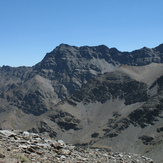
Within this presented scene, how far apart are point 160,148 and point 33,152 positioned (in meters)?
177

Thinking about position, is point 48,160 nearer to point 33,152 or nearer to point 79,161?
point 33,152

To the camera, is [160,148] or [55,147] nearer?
[55,147]

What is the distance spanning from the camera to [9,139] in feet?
63.5

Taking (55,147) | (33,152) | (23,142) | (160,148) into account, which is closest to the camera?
(33,152)

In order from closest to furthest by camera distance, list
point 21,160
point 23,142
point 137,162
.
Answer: point 21,160
point 23,142
point 137,162

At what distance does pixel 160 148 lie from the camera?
179875 mm

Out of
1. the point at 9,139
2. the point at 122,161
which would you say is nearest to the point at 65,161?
the point at 9,139

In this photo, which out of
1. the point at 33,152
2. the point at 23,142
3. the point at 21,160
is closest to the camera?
the point at 21,160

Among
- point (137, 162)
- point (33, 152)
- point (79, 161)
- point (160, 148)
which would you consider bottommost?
point (160, 148)

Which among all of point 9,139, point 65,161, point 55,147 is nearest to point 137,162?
point 55,147

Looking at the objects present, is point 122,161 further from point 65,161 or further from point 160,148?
point 160,148

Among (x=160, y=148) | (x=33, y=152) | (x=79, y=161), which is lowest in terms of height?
(x=160, y=148)

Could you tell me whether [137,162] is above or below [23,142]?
below

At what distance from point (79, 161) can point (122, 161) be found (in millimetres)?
6146
